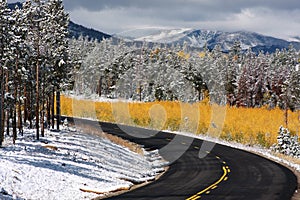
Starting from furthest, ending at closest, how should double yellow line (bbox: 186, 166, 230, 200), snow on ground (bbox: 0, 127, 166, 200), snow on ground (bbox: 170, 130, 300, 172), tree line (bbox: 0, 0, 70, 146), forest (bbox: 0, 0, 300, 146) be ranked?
forest (bbox: 0, 0, 300, 146) → snow on ground (bbox: 170, 130, 300, 172) → tree line (bbox: 0, 0, 70, 146) → double yellow line (bbox: 186, 166, 230, 200) → snow on ground (bbox: 0, 127, 166, 200)

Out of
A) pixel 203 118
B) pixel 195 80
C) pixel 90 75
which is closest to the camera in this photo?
pixel 203 118

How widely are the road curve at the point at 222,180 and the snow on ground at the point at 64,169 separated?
157 centimetres

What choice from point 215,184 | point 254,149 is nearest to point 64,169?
point 215,184

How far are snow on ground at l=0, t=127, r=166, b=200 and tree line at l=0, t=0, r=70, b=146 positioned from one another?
2.40 meters

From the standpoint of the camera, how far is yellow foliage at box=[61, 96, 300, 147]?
40.7 m

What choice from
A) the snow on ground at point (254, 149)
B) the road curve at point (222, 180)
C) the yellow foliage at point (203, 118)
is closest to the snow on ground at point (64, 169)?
the road curve at point (222, 180)

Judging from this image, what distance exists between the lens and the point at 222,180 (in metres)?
20.7

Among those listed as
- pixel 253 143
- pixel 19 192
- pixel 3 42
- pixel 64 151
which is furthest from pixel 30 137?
pixel 253 143

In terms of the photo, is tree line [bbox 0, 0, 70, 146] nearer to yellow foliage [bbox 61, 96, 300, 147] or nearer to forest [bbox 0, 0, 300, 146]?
forest [bbox 0, 0, 300, 146]

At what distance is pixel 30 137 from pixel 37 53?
6777 mm

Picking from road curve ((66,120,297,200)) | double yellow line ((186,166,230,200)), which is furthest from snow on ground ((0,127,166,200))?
double yellow line ((186,166,230,200))

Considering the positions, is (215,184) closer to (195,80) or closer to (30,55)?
(30,55)

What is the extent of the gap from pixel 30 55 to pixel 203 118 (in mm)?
25434

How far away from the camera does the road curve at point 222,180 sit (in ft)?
55.9
